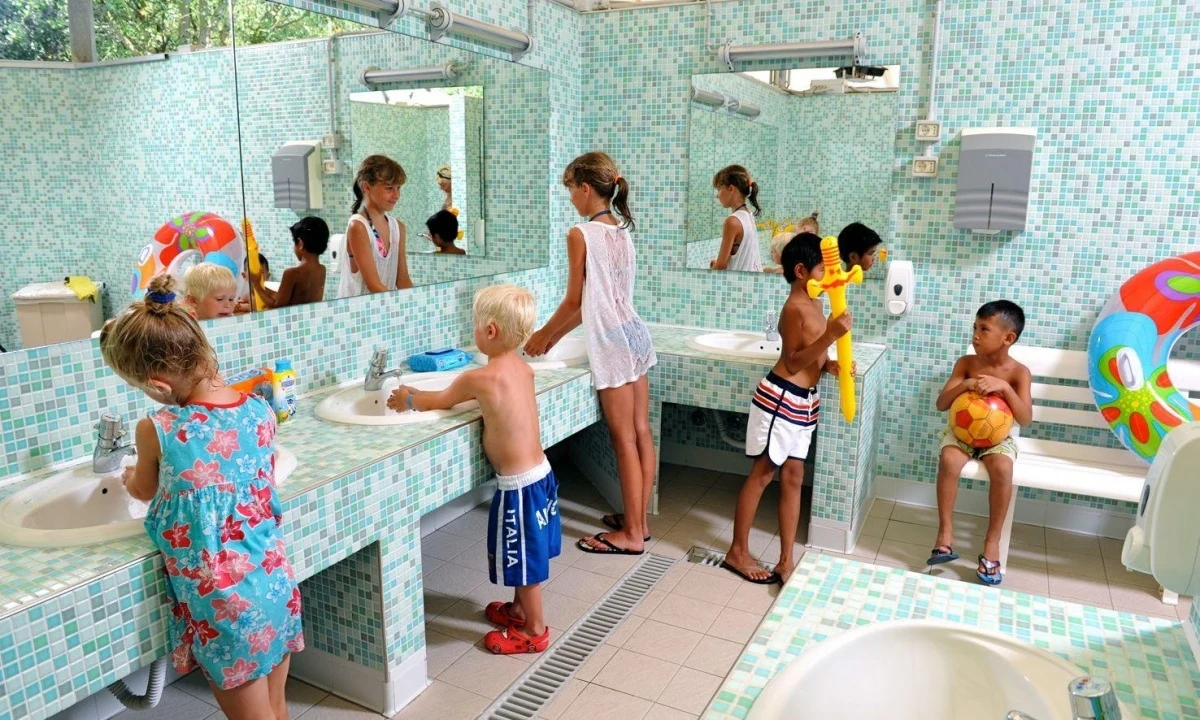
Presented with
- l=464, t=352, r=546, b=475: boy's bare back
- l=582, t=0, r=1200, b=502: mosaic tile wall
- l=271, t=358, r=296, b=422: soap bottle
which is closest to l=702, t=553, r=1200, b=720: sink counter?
l=464, t=352, r=546, b=475: boy's bare back

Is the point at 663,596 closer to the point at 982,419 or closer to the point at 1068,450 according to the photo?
the point at 982,419

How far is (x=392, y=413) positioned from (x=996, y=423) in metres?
2.29

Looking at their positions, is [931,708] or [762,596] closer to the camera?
[931,708]

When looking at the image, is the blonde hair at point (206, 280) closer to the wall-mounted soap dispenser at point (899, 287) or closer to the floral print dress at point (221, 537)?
the floral print dress at point (221, 537)

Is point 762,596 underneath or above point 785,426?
underneath

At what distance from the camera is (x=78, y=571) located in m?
1.58

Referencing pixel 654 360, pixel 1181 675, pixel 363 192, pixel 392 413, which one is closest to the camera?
pixel 1181 675

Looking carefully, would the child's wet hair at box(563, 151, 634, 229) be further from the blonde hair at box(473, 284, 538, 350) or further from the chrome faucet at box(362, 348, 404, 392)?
the chrome faucet at box(362, 348, 404, 392)

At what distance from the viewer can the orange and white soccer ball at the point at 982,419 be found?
327 centimetres

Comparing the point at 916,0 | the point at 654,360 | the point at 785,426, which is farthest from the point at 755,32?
the point at 785,426

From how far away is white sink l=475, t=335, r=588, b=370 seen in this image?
3.35 m

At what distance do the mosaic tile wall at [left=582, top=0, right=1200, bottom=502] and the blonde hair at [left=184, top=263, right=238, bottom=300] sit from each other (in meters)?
2.30

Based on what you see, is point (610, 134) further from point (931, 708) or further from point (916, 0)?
point (931, 708)

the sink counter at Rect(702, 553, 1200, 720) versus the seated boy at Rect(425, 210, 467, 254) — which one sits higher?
the seated boy at Rect(425, 210, 467, 254)
